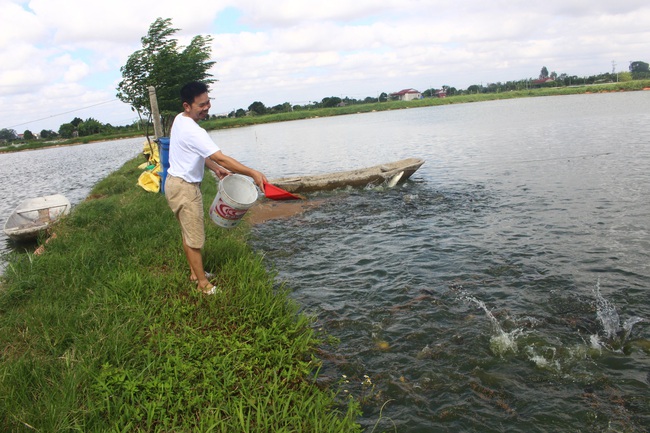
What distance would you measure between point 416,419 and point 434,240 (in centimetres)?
502

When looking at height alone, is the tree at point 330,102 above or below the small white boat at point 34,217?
above

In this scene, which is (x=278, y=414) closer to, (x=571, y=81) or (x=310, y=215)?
(x=310, y=215)

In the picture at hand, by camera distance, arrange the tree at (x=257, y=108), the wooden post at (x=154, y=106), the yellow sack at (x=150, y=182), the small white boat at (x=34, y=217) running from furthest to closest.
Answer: the tree at (x=257, y=108)
the wooden post at (x=154, y=106)
the yellow sack at (x=150, y=182)
the small white boat at (x=34, y=217)

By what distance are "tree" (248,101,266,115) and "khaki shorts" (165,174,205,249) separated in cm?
9597

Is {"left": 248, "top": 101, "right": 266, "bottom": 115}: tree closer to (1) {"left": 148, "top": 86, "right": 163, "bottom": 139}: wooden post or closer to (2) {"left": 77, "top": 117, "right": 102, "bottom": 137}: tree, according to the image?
A: (2) {"left": 77, "top": 117, "right": 102, "bottom": 137}: tree

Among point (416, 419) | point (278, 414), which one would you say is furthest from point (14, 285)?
point (416, 419)

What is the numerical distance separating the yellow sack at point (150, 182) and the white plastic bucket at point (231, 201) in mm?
7102

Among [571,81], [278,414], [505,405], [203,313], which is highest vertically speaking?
[571,81]

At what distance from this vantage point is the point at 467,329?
491 cm

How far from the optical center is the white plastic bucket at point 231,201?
4.91m


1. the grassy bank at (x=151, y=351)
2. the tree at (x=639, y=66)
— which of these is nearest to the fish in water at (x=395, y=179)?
the grassy bank at (x=151, y=351)

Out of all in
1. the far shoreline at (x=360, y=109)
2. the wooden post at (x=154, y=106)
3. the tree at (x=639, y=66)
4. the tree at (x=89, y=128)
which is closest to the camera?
the wooden post at (x=154, y=106)

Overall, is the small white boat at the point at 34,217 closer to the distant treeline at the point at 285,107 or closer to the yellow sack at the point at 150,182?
the yellow sack at the point at 150,182

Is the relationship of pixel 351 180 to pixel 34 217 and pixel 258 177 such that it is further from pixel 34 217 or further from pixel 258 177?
pixel 258 177
